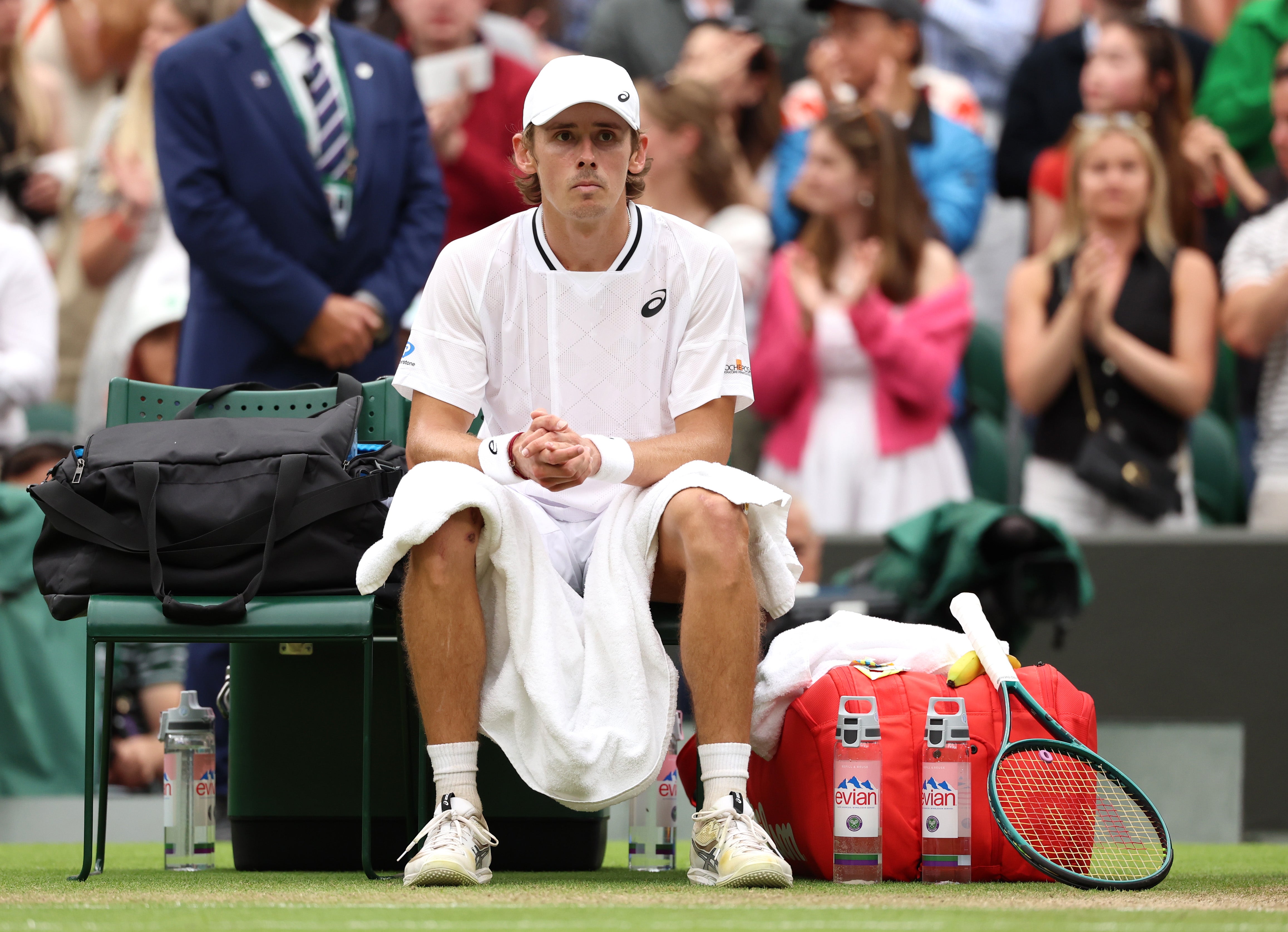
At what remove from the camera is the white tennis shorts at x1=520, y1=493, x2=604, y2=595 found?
3.40 m

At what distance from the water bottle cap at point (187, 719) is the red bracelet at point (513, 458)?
1009 mm

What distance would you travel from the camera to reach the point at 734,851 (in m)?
3.02

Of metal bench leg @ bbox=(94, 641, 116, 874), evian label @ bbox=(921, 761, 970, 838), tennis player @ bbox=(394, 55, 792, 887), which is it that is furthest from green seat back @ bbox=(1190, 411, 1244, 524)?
metal bench leg @ bbox=(94, 641, 116, 874)

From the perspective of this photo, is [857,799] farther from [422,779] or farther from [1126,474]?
[1126,474]

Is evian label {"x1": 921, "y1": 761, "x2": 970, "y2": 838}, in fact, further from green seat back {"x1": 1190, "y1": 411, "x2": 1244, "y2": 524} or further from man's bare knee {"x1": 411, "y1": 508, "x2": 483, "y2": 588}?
green seat back {"x1": 1190, "y1": 411, "x2": 1244, "y2": 524}

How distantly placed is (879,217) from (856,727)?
11.4 ft

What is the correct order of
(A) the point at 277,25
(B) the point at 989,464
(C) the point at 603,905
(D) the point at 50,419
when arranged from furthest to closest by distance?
(D) the point at 50,419, (B) the point at 989,464, (A) the point at 277,25, (C) the point at 603,905

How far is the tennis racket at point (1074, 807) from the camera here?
3094 mm

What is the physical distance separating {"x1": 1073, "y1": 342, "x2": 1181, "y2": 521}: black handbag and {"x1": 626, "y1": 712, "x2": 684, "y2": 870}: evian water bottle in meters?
2.74

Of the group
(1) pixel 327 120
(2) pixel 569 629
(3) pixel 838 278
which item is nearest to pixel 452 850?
(2) pixel 569 629

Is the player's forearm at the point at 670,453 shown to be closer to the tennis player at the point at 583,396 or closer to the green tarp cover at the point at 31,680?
the tennis player at the point at 583,396

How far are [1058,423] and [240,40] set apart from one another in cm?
314

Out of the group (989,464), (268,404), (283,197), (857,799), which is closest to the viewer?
(857,799)

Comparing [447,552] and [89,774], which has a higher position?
[447,552]
